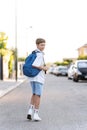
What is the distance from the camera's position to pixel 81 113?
1298cm

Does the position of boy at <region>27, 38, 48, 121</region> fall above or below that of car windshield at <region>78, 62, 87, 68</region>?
above

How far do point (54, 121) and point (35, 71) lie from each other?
1.15 metres

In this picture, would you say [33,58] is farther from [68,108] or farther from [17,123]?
[68,108]

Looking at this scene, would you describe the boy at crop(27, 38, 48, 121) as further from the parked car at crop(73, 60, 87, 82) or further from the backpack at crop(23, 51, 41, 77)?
the parked car at crop(73, 60, 87, 82)

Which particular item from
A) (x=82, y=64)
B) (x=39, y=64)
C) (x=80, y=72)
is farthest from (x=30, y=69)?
(x=82, y=64)

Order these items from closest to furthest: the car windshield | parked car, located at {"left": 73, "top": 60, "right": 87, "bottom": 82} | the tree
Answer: parked car, located at {"left": 73, "top": 60, "right": 87, "bottom": 82} → the car windshield → the tree

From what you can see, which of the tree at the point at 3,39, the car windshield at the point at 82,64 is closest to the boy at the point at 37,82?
the car windshield at the point at 82,64

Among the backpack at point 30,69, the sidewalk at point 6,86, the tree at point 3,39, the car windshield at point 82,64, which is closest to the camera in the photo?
the backpack at point 30,69

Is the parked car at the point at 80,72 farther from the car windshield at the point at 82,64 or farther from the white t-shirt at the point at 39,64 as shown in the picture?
the white t-shirt at the point at 39,64

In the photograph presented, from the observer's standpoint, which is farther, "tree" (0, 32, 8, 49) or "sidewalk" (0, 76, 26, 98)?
"tree" (0, 32, 8, 49)

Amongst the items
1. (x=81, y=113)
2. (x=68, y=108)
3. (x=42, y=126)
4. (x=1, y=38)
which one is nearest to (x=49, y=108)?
(x=68, y=108)

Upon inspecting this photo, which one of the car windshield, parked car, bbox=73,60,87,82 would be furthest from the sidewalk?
the car windshield

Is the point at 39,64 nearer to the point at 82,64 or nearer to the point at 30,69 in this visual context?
the point at 30,69

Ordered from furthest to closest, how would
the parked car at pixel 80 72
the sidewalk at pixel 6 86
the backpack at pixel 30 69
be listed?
1. the parked car at pixel 80 72
2. the sidewalk at pixel 6 86
3. the backpack at pixel 30 69
